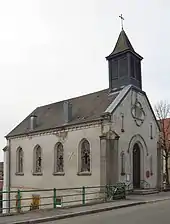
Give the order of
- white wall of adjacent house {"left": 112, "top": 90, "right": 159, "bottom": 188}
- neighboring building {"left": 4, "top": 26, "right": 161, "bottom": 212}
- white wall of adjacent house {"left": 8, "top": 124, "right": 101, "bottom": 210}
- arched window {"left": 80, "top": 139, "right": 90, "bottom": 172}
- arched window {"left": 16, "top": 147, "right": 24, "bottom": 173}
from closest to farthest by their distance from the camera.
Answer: neighboring building {"left": 4, "top": 26, "right": 161, "bottom": 212}
white wall of adjacent house {"left": 8, "top": 124, "right": 101, "bottom": 210}
white wall of adjacent house {"left": 112, "top": 90, "right": 159, "bottom": 188}
arched window {"left": 80, "top": 139, "right": 90, "bottom": 172}
arched window {"left": 16, "top": 147, "right": 24, "bottom": 173}

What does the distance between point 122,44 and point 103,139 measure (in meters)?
9.65

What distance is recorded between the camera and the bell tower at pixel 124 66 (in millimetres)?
30141

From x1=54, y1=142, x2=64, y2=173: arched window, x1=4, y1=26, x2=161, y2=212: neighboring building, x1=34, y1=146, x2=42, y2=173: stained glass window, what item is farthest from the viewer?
x1=34, y1=146, x2=42, y2=173: stained glass window

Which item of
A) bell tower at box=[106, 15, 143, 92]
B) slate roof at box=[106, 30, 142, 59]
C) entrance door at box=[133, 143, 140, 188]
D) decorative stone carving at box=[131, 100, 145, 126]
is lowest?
entrance door at box=[133, 143, 140, 188]

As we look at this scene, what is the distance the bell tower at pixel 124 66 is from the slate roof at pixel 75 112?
1248 millimetres

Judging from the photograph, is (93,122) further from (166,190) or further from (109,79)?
(166,190)

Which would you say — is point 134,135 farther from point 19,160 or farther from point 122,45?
point 19,160

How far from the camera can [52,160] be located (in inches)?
1272

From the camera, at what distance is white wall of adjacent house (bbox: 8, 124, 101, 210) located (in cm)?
2778

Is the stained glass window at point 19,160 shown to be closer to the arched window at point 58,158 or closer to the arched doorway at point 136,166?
the arched window at point 58,158

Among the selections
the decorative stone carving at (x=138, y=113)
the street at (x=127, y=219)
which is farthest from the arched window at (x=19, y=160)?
the street at (x=127, y=219)

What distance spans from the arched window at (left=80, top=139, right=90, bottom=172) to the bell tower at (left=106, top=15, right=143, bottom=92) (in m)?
5.37

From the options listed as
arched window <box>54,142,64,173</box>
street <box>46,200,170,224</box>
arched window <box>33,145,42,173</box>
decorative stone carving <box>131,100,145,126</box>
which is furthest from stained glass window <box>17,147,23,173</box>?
street <box>46,200,170,224</box>

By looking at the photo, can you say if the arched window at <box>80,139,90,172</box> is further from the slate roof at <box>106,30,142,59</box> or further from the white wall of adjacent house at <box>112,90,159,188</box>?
the slate roof at <box>106,30,142,59</box>
